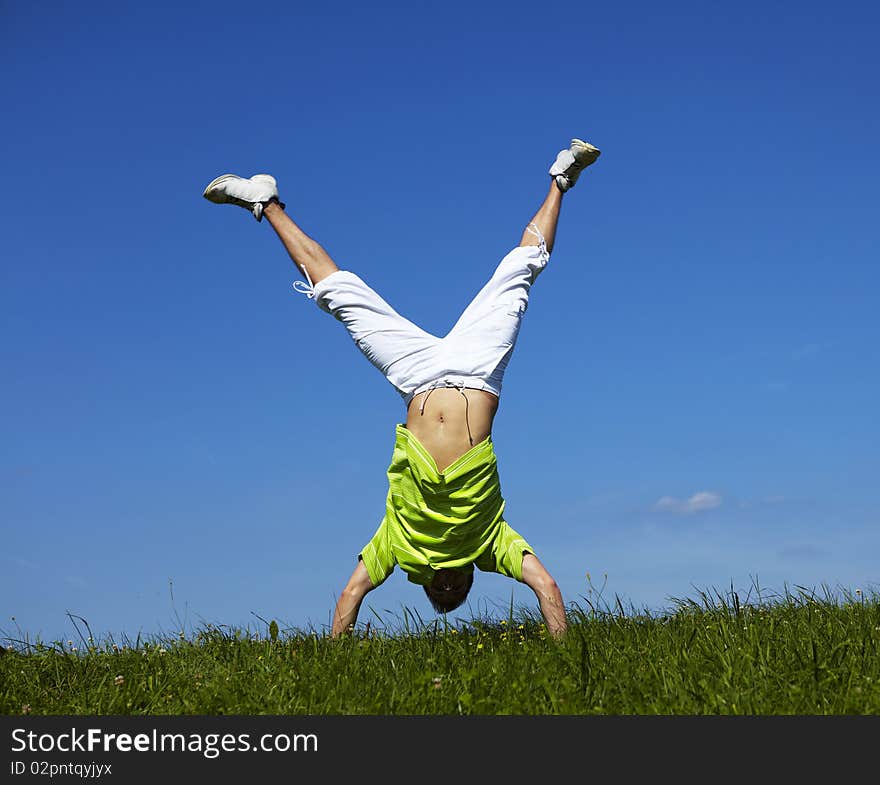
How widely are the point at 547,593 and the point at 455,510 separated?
0.98 metres

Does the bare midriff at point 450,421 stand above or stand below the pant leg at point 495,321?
below

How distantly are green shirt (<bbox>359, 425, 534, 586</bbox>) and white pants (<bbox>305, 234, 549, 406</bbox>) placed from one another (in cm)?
54

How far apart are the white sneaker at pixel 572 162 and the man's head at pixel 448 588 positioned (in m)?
3.79

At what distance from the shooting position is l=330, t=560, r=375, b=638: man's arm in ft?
22.6

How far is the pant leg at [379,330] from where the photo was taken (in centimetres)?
734

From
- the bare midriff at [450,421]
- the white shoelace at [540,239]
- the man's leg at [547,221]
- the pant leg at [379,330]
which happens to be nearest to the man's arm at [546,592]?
the bare midriff at [450,421]

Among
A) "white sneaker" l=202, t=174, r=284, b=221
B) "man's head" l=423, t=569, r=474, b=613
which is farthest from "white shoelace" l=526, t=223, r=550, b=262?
"man's head" l=423, t=569, r=474, b=613

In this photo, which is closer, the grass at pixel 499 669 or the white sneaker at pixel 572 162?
the grass at pixel 499 669

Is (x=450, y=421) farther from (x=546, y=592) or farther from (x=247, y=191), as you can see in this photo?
(x=247, y=191)

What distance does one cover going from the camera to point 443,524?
6934 mm

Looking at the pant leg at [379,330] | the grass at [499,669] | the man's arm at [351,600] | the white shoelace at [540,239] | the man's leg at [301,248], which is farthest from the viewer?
the white shoelace at [540,239]

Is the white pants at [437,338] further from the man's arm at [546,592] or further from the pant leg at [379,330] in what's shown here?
the man's arm at [546,592]

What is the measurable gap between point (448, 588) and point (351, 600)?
0.84 metres

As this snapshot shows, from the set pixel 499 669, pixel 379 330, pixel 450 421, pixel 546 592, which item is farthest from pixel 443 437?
pixel 499 669
